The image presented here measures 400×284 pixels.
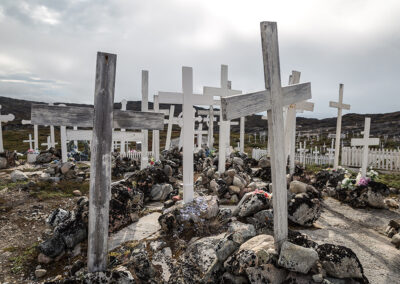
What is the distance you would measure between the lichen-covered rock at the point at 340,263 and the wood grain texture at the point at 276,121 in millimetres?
529

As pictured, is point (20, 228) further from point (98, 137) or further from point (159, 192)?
point (98, 137)

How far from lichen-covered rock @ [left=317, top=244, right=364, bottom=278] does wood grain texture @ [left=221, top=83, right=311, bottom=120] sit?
1951 mm

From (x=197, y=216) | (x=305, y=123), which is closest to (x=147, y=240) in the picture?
(x=197, y=216)

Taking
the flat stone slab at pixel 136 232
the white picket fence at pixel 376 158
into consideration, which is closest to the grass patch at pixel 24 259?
the flat stone slab at pixel 136 232

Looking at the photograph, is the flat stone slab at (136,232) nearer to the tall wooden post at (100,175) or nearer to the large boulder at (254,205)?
the tall wooden post at (100,175)

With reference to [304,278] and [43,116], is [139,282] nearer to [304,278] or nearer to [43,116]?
[304,278]

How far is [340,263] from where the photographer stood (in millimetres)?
2969

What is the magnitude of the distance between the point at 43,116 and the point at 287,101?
124 inches

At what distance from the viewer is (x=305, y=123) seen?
96938mm

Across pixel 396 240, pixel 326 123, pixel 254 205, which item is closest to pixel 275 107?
pixel 254 205


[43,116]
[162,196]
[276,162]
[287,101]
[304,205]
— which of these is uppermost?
[287,101]

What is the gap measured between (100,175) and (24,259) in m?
2.47

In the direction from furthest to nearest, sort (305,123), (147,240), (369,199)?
(305,123), (369,199), (147,240)

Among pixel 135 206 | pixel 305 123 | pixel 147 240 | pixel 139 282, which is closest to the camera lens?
pixel 139 282
